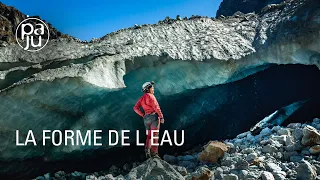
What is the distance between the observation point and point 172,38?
9273 millimetres

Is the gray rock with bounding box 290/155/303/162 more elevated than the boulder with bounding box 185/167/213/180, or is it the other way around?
the gray rock with bounding box 290/155/303/162

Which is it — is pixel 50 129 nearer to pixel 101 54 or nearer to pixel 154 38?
pixel 101 54

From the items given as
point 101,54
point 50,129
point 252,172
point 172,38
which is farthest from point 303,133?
point 50,129

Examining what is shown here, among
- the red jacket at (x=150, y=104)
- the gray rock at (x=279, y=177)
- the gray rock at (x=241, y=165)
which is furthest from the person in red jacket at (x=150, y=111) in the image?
the gray rock at (x=279, y=177)

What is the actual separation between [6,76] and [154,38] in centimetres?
400

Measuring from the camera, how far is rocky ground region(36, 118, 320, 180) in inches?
212

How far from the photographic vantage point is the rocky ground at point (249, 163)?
538cm

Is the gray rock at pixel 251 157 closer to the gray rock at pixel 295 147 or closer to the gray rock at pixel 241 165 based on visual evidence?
the gray rock at pixel 241 165

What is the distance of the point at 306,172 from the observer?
534cm

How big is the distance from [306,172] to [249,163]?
1358 mm

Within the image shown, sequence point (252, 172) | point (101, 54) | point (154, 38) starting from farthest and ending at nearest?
point (154, 38) < point (101, 54) < point (252, 172)

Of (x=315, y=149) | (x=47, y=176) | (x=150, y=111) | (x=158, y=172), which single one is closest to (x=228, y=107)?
(x=315, y=149)

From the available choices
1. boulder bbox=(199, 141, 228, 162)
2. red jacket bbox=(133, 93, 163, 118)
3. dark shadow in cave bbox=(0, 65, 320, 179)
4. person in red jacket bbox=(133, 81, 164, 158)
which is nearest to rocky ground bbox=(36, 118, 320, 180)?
boulder bbox=(199, 141, 228, 162)

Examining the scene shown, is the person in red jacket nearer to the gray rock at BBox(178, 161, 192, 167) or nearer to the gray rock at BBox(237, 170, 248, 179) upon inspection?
the gray rock at BBox(178, 161, 192, 167)
